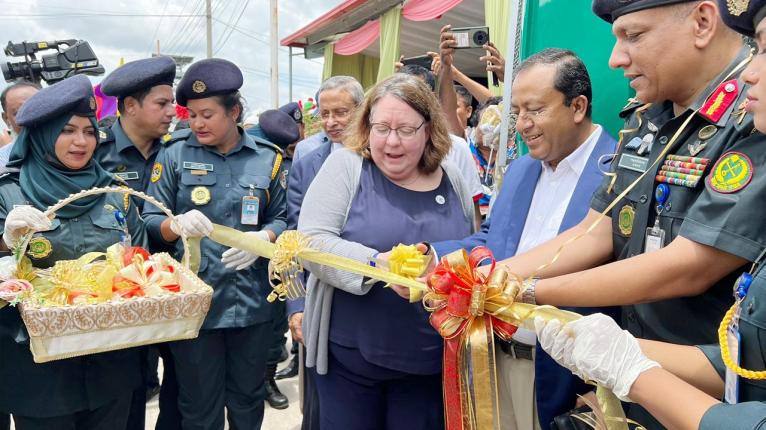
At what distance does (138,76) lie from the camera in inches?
120

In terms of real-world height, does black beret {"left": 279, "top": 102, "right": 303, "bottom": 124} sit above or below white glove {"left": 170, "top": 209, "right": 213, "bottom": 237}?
above

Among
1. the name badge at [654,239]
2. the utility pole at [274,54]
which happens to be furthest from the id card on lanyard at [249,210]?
the utility pole at [274,54]

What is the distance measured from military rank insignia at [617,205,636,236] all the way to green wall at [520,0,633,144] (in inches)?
40.3

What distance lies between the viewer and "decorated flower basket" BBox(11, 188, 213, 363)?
6.05 feet

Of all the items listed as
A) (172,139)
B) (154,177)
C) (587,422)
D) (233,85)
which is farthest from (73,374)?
(587,422)

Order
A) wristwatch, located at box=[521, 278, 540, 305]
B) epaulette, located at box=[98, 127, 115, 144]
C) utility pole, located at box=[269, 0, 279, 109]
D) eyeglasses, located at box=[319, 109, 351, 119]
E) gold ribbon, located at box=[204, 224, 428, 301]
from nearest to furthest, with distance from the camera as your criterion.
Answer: wristwatch, located at box=[521, 278, 540, 305]
gold ribbon, located at box=[204, 224, 428, 301]
epaulette, located at box=[98, 127, 115, 144]
eyeglasses, located at box=[319, 109, 351, 119]
utility pole, located at box=[269, 0, 279, 109]

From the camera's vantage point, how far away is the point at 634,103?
1.79m

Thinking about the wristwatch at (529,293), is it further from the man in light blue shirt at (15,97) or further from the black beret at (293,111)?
the man in light blue shirt at (15,97)

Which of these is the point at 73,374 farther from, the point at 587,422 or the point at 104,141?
the point at 587,422

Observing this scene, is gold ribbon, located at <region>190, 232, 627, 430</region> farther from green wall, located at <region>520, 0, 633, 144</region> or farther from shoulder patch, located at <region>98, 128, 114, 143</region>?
shoulder patch, located at <region>98, 128, 114, 143</region>

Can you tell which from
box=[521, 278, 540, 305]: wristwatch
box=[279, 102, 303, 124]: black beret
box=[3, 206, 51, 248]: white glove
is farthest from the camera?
box=[279, 102, 303, 124]: black beret

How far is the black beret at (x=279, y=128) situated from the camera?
174 inches

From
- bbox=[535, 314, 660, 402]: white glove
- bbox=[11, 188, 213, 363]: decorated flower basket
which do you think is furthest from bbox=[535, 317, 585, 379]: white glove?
bbox=[11, 188, 213, 363]: decorated flower basket

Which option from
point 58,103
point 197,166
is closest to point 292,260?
point 197,166
